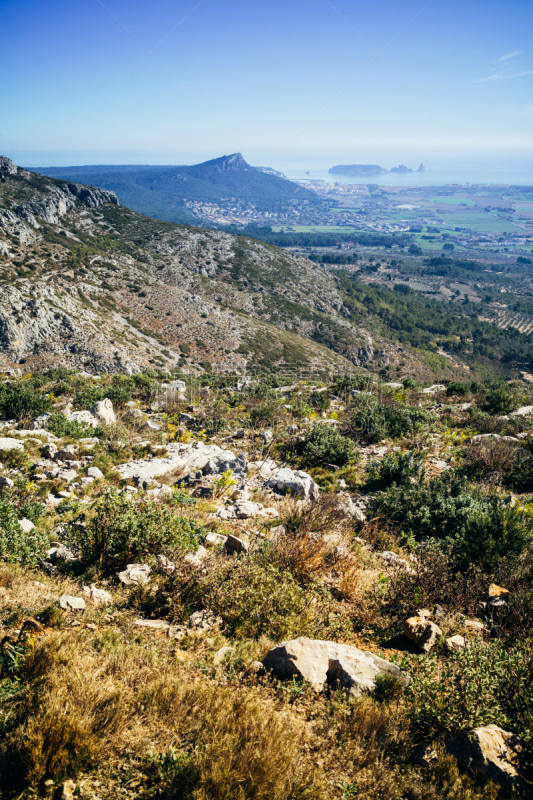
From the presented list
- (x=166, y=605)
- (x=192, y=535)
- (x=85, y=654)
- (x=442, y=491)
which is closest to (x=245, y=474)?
(x=192, y=535)

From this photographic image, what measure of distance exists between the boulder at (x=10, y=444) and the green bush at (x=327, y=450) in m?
5.44

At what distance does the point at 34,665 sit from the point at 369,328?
78.4m

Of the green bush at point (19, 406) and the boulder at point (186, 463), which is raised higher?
the green bush at point (19, 406)

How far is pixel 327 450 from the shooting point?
8.23 meters

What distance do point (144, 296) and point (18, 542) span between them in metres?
51.4

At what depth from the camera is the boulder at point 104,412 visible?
9.29 meters

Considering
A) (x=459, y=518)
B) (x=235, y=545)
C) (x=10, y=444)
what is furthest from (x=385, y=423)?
(x=10, y=444)

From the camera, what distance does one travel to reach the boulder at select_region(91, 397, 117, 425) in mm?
9289

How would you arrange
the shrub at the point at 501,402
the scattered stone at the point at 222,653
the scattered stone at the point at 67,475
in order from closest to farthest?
the scattered stone at the point at 222,653 < the scattered stone at the point at 67,475 < the shrub at the point at 501,402

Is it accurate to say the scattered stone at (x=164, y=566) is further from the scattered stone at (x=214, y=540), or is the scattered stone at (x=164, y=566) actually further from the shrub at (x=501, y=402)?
the shrub at (x=501, y=402)

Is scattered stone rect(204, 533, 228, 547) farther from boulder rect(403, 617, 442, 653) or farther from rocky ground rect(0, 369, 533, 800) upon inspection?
boulder rect(403, 617, 442, 653)

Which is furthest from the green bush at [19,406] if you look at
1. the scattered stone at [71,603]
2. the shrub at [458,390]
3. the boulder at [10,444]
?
the shrub at [458,390]

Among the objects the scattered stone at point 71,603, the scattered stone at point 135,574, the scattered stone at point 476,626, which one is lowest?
the scattered stone at point 476,626

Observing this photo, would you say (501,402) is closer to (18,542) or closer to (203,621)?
(203,621)
